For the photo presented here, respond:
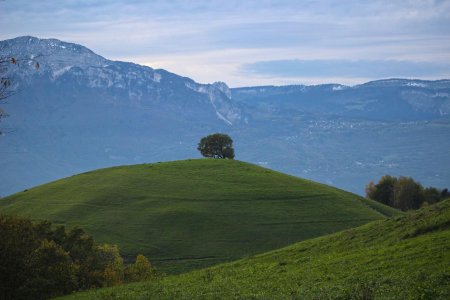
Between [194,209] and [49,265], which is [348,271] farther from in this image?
[194,209]

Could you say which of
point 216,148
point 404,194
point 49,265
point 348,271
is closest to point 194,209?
point 49,265

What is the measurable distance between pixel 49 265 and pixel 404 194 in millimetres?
106972

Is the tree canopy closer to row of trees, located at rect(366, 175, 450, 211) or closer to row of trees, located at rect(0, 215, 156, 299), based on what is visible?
row of trees, located at rect(366, 175, 450, 211)

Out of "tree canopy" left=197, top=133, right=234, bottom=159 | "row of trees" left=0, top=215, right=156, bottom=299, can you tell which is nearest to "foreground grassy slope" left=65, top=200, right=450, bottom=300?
"row of trees" left=0, top=215, right=156, bottom=299

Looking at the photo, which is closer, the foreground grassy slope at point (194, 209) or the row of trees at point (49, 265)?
the row of trees at point (49, 265)

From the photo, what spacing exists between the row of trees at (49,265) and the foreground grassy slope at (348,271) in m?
4.33

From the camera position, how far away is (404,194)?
144m

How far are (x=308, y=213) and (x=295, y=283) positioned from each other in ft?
205

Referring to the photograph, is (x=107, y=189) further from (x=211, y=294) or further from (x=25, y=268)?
(x=211, y=294)

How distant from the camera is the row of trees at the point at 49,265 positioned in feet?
153

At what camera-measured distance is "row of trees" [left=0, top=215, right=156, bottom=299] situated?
4678cm

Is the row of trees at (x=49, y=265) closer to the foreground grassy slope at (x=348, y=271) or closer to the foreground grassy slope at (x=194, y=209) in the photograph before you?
the foreground grassy slope at (x=348, y=271)

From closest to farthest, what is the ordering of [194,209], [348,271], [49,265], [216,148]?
[348,271]
[49,265]
[194,209]
[216,148]

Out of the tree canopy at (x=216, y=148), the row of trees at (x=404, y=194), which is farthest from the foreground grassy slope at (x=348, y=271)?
the tree canopy at (x=216, y=148)
